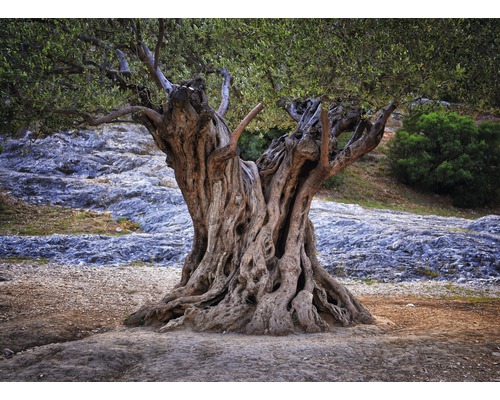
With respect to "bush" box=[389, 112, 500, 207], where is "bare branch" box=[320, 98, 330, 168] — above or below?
below

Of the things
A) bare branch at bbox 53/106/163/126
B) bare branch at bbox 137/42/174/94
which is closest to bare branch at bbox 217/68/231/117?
bare branch at bbox 137/42/174/94

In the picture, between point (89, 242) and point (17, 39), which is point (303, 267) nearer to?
point (17, 39)

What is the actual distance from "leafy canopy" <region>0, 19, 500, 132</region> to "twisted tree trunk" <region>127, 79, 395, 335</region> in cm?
78

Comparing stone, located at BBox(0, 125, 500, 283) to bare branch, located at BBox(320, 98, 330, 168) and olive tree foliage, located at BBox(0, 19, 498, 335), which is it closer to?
olive tree foliage, located at BBox(0, 19, 498, 335)

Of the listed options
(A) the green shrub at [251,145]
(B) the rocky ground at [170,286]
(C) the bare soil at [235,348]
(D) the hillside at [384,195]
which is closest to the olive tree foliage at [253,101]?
(C) the bare soil at [235,348]

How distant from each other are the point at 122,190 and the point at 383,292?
1454 centimetres

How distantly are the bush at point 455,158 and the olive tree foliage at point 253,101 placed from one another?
22.5m

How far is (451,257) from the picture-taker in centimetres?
1602

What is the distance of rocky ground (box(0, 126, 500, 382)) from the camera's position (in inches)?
261

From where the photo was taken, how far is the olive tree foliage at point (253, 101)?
8203 millimetres

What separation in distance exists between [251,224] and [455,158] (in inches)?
996

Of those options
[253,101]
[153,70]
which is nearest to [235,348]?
[253,101]

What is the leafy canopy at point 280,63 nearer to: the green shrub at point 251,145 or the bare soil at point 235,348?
the bare soil at point 235,348

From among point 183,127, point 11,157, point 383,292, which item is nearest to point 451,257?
point 383,292
